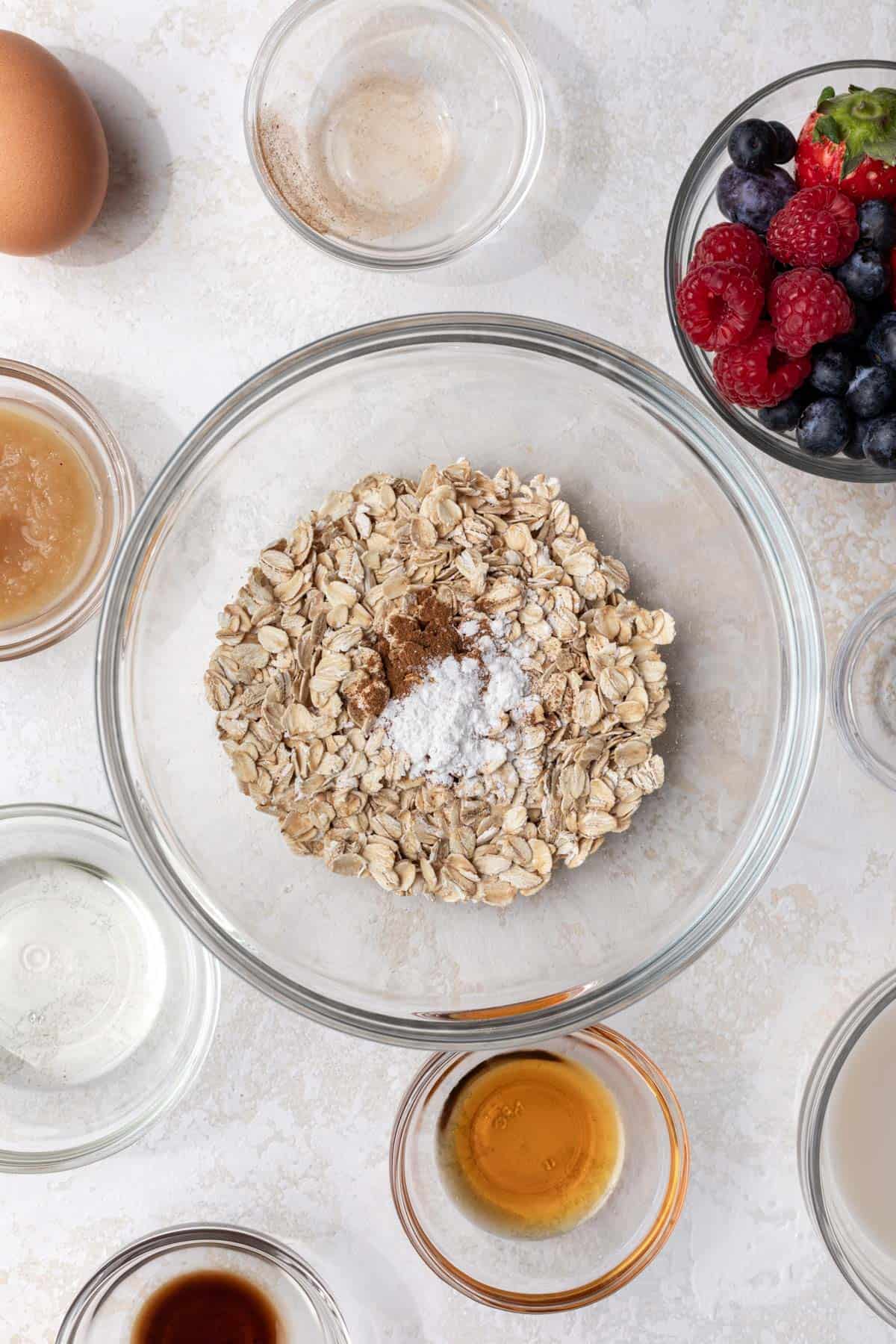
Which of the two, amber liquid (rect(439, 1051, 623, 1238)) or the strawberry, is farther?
amber liquid (rect(439, 1051, 623, 1238))

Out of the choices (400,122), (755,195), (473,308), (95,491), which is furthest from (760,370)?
(95,491)

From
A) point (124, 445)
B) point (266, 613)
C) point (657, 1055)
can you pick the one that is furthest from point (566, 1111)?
point (124, 445)

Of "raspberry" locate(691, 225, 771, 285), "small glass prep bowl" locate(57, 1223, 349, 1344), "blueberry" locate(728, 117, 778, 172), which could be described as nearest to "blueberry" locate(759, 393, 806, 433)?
"raspberry" locate(691, 225, 771, 285)

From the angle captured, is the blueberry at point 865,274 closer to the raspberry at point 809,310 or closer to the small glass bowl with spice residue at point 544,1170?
the raspberry at point 809,310

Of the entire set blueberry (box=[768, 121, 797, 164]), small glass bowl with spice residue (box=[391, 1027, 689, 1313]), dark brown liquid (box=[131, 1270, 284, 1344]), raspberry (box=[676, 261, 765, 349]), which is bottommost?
dark brown liquid (box=[131, 1270, 284, 1344])

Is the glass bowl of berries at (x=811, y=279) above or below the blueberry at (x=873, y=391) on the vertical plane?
above

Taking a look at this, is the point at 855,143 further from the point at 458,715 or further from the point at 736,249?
the point at 458,715

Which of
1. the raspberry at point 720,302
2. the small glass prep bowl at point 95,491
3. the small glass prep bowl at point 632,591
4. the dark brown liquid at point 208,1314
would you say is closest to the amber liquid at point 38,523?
the small glass prep bowl at point 95,491

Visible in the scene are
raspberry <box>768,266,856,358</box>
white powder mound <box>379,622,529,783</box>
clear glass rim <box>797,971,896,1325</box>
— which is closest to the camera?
raspberry <box>768,266,856,358</box>

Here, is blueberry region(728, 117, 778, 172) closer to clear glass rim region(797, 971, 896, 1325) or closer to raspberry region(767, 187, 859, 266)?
raspberry region(767, 187, 859, 266)
